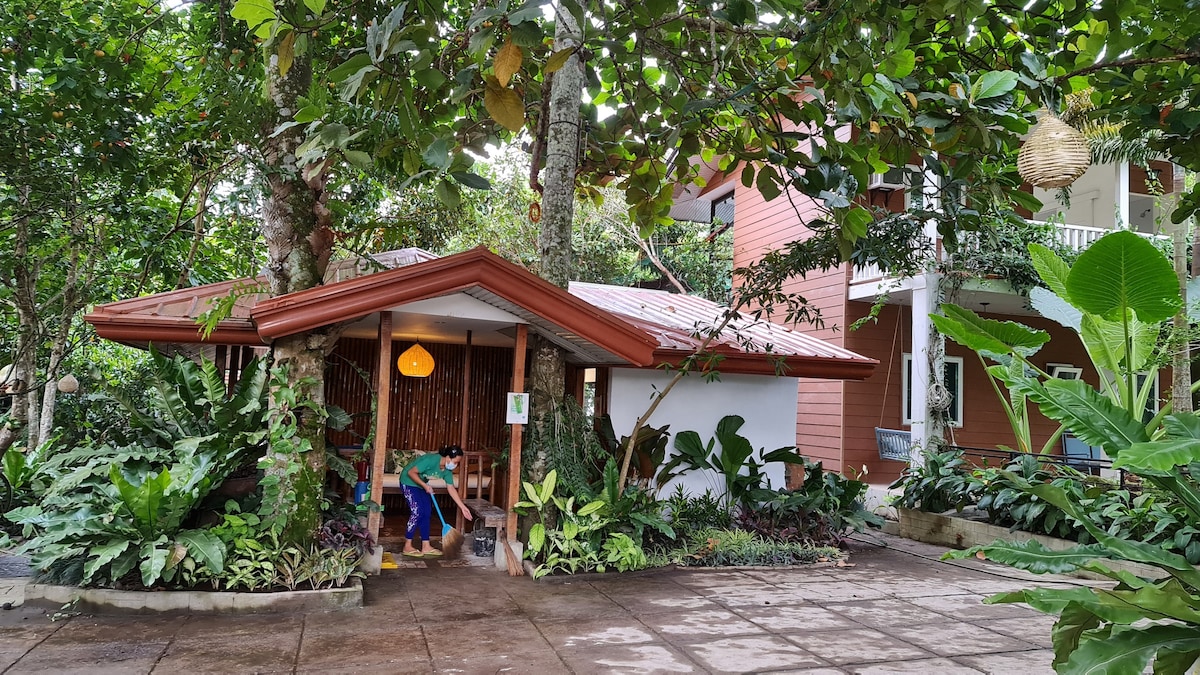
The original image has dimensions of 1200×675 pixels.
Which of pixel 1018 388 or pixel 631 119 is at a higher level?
pixel 631 119

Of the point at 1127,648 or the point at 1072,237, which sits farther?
the point at 1072,237

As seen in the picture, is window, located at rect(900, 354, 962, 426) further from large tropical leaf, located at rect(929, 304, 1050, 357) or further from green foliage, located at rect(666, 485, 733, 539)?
large tropical leaf, located at rect(929, 304, 1050, 357)

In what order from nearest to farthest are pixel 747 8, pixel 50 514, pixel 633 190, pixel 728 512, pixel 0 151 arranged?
pixel 747 8 → pixel 50 514 → pixel 633 190 → pixel 0 151 → pixel 728 512

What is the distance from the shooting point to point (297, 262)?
264 inches

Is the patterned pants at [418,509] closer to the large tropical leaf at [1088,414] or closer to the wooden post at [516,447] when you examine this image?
the wooden post at [516,447]

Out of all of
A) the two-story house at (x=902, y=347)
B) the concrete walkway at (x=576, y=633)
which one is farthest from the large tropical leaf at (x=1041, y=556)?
the two-story house at (x=902, y=347)

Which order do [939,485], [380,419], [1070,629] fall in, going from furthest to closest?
[939,485] < [380,419] < [1070,629]

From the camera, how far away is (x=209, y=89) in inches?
273

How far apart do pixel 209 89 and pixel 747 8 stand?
5145 mm

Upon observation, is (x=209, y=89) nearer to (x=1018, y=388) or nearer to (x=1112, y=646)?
(x=1018, y=388)

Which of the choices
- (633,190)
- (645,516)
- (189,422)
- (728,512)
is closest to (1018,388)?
(633,190)

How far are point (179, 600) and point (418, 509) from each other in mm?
2675

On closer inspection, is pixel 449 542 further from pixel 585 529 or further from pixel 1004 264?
pixel 1004 264

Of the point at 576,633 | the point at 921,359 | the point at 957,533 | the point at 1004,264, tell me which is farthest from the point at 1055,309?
the point at 576,633
